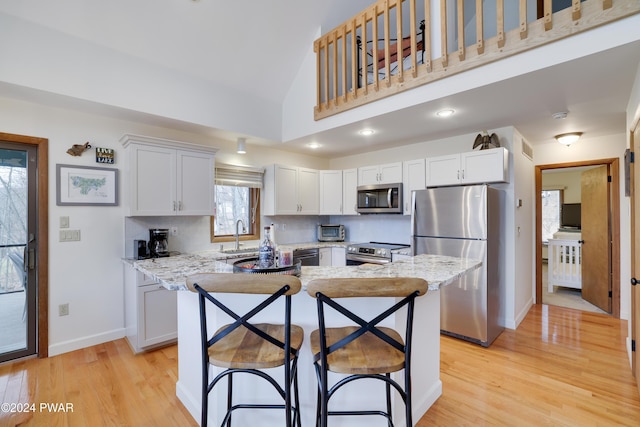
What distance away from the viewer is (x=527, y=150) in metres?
3.95

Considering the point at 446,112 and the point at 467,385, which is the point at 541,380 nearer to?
the point at 467,385

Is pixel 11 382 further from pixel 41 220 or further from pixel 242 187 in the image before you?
pixel 242 187

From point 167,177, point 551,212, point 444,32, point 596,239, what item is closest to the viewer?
point 444,32

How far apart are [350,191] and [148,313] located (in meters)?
3.02

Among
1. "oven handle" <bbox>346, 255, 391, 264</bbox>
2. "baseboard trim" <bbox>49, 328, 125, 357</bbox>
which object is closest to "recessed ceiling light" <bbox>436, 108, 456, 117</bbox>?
"oven handle" <bbox>346, 255, 391, 264</bbox>

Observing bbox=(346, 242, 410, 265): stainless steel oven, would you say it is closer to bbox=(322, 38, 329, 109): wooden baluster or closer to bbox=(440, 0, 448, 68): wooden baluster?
bbox=(322, 38, 329, 109): wooden baluster

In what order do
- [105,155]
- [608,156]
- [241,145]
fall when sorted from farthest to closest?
[241,145], [608,156], [105,155]

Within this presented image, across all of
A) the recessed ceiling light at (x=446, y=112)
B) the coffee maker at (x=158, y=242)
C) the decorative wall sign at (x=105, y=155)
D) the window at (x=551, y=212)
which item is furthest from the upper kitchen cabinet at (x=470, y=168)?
the window at (x=551, y=212)

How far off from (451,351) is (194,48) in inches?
158

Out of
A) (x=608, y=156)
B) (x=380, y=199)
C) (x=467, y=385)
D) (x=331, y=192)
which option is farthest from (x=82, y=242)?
(x=608, y=156)

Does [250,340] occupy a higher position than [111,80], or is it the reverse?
[111,80]

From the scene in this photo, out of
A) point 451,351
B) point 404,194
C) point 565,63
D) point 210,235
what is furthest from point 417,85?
point 210,235

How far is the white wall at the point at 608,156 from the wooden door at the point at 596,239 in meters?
0.21

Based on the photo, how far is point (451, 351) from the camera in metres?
2.90
